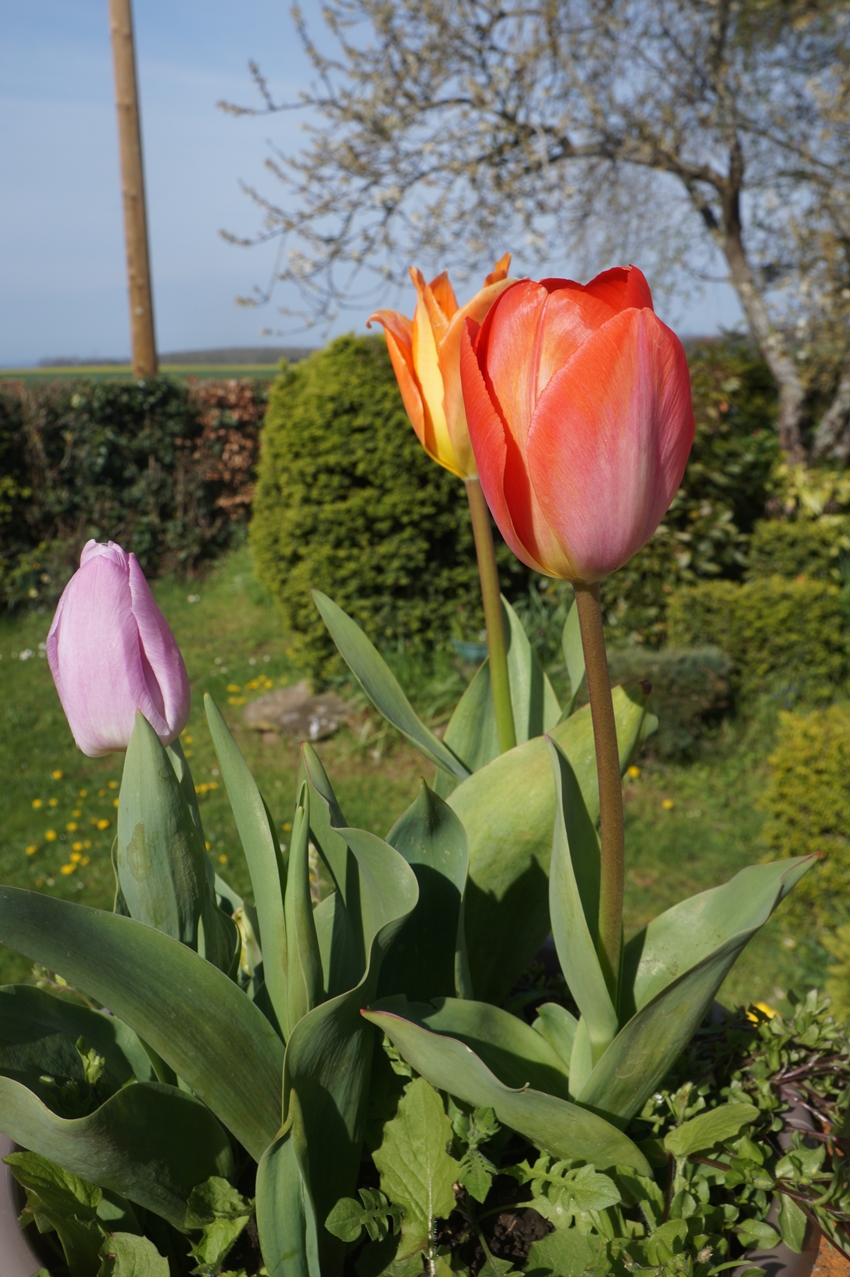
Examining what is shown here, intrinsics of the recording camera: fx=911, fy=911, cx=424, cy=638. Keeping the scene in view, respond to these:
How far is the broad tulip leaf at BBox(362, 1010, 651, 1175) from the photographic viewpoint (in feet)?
2.25

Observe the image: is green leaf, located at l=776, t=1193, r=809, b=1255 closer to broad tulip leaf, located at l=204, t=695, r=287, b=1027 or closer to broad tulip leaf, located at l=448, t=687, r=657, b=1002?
broad tulip leaf, located at l=448, t=687, r=657, b=1002

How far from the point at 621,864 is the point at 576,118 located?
20.5ft

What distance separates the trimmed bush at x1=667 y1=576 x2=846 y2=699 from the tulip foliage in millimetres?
3912

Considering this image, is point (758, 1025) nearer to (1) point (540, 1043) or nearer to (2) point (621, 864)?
(1) point (540, 1043)

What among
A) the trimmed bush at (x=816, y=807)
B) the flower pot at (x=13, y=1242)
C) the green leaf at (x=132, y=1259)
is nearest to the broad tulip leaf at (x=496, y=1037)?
the green leaf at (x=132, y=1259)

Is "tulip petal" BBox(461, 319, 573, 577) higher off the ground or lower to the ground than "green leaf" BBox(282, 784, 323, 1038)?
higher

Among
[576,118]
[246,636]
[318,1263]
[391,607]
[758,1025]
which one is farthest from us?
[246,636]

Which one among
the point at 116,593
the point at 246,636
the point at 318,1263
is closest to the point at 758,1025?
the point at 318,1263

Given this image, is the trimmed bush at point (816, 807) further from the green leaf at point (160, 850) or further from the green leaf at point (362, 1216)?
the green leaf at point (160, 850)

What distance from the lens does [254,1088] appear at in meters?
0.77

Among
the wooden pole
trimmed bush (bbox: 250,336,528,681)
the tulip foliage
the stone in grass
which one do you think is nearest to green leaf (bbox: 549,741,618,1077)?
the tulip foliage

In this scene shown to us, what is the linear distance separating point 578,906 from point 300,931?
0.23 m

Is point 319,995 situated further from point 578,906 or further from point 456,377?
point 456,377

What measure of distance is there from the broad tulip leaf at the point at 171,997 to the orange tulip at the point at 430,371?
59 cm
